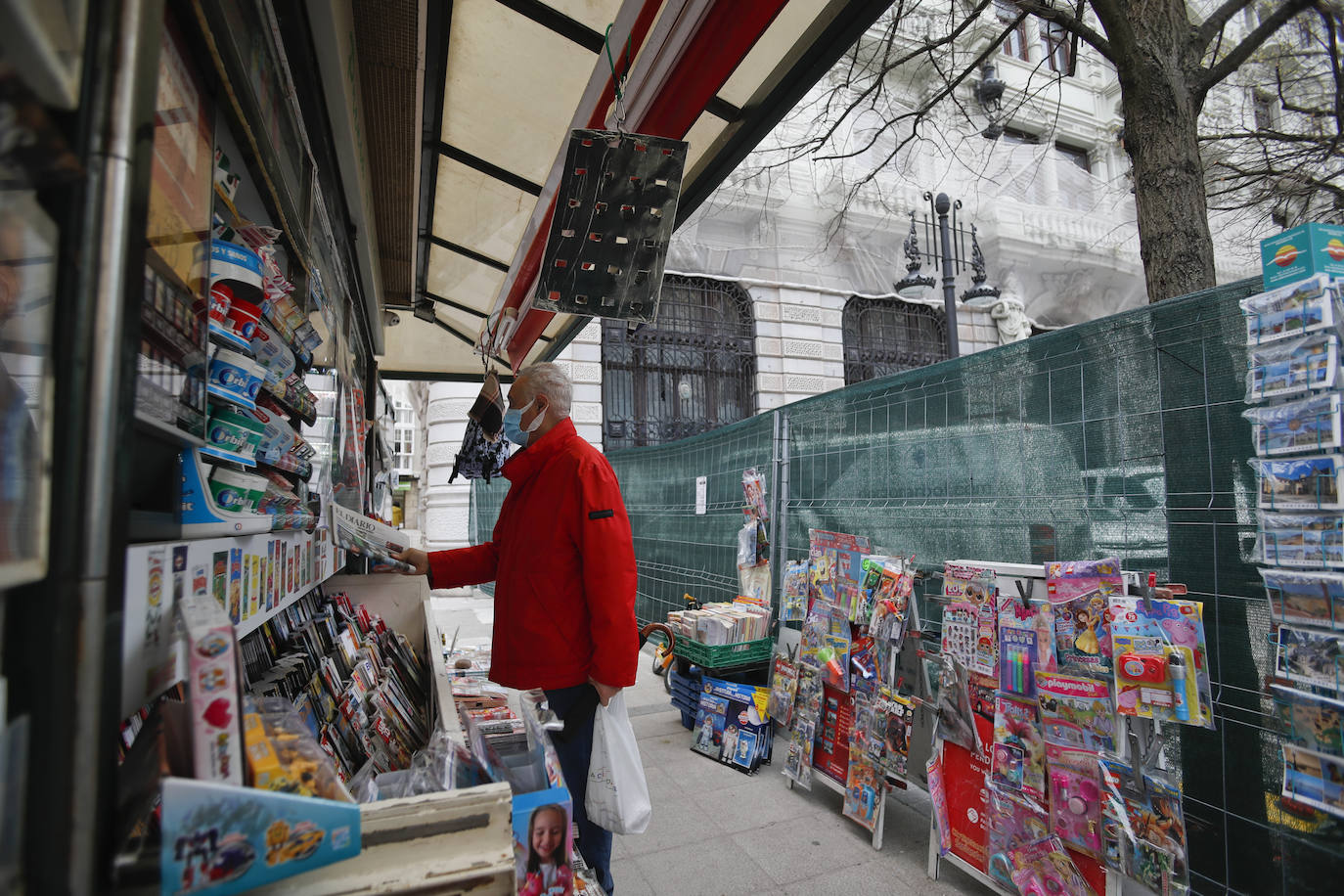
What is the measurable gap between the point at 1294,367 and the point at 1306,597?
2.13 feet

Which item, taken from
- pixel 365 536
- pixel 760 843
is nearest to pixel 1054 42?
pixel 760 843

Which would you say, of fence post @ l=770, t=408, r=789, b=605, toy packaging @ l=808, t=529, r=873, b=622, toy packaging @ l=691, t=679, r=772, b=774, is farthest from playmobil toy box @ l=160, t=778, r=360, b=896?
fence post @ l=770, t=408, r=789, b=605

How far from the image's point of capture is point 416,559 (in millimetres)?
2537

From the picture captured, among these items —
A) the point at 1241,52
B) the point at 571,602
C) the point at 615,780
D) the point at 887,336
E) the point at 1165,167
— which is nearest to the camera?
the point at 615,780

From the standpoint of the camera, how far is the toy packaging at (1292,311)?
1890mm

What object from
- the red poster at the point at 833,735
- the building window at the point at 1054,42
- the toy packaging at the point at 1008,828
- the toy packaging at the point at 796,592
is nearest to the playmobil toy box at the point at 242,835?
the toy packaging at the point at 1008,828

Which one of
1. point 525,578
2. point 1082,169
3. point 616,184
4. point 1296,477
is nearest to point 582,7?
point 616,184

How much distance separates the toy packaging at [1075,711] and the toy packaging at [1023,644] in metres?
0.05

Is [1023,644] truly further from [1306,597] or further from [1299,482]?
[1299,482]

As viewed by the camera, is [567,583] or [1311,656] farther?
[567,583]

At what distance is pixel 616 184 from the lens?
2.17m

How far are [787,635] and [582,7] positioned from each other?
3.54 metres

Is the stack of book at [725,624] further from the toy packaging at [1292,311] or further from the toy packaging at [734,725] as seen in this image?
the toy packaging at [1292,311]

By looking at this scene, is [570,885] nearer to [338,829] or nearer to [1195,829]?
[338,829]
